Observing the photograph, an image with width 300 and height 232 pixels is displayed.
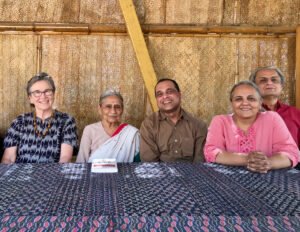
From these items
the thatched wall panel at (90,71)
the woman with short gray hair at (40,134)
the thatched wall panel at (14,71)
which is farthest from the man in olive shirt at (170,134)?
the thatched wall panel at (14,71)

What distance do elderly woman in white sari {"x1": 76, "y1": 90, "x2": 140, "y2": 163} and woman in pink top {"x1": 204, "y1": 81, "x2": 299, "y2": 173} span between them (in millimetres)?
930

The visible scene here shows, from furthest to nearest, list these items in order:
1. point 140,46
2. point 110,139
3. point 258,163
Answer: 1. point 140,46
2. point 110,139
3. point 258,163

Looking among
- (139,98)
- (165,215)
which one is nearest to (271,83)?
(139,98)

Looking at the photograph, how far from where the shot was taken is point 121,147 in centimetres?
258

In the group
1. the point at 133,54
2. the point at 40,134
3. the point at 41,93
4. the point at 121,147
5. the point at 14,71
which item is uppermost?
the point at 133,54

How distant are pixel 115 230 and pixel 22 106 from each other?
2.76 metres

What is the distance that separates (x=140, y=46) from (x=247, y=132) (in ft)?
5.01

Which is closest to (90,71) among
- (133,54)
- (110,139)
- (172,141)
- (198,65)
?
(133,54)

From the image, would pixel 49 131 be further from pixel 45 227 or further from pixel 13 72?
pixel 45 227

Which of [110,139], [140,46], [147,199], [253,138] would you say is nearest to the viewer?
[147,199]

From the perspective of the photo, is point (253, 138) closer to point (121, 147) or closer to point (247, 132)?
point (247, 132)

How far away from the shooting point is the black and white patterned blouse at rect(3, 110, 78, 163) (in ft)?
7.63

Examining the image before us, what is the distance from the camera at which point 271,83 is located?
2.57m

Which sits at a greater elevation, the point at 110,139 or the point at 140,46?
the point at 140,46
